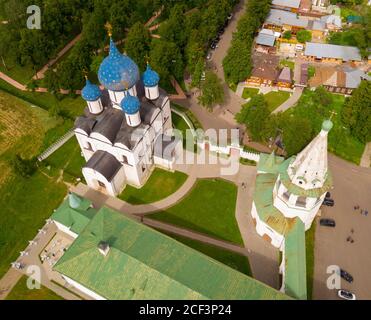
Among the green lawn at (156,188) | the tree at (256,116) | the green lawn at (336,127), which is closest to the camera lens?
the green lawn at (156,188)

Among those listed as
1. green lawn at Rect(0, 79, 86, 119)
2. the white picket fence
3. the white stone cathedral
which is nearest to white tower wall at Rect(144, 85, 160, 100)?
the white stone cathedral

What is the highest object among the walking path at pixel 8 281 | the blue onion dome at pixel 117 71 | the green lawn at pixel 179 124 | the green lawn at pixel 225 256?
the blue onion dome at pixel 117 71

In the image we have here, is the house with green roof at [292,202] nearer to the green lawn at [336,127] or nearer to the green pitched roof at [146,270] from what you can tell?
the green pitched roof at [146,270]

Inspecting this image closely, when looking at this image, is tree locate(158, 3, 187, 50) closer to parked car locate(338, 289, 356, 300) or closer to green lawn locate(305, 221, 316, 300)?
green lawn locate(305, 221, 316, 300)

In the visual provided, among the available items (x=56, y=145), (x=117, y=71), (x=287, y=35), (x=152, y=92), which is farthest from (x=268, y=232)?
(x=287, y=35)

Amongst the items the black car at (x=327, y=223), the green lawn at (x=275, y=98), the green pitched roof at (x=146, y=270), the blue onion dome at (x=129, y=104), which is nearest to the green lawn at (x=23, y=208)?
the green pitched roof at (x=146, y=270)

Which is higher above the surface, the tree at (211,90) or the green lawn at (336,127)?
the tree at (211,90)
